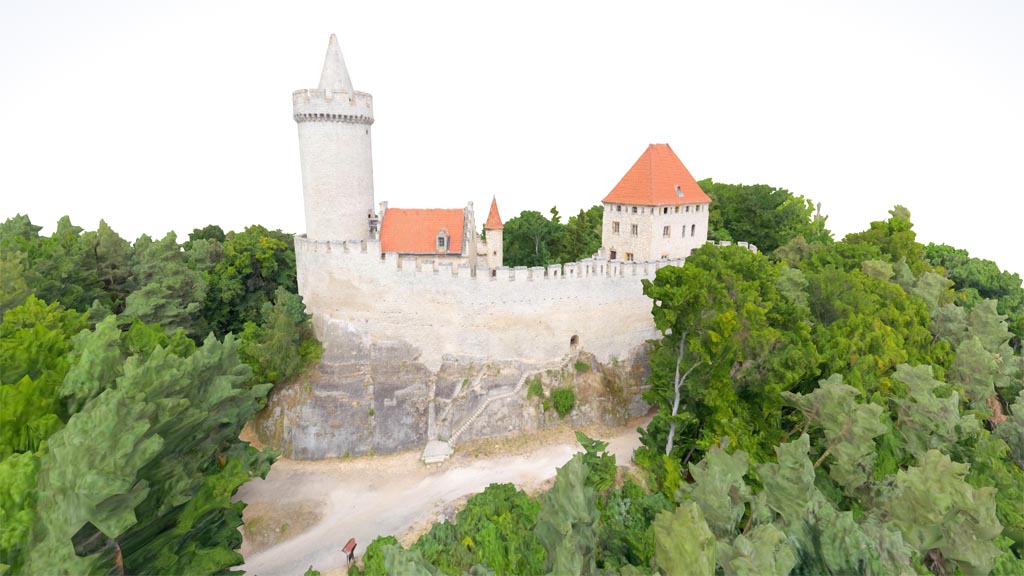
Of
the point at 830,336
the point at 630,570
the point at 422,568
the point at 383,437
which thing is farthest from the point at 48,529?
the point at 830,336

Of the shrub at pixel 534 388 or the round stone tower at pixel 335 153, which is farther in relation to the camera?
the shrub at pixel 534 388

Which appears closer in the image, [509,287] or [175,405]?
[175,405]

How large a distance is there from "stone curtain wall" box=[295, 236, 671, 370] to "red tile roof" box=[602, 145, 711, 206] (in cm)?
377

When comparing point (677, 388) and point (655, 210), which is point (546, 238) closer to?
point (655, 210)

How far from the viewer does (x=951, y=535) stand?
1465 centimetres

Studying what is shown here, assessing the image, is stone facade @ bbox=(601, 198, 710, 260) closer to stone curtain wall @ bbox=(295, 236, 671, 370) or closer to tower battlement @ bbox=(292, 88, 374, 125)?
stone curtain wall @ bbox=(295, 236, 671, 370)

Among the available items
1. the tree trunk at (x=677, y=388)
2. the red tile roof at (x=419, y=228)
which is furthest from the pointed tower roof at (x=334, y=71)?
the tree trunk at (x=677, y=388)

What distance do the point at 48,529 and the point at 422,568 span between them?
725 centimetres

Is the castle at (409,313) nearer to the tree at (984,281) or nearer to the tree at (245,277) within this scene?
the tree at (245,277)

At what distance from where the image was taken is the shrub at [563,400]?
2589 cm

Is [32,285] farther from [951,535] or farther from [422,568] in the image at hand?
[951,535]

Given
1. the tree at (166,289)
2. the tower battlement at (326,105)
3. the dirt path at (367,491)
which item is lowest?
the dirt path at (367,491)

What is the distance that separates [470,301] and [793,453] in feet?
49.8

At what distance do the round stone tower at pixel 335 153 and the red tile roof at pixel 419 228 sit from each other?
133cm
